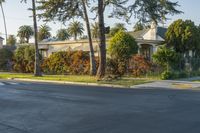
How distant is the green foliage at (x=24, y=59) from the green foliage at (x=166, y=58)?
1615 cm

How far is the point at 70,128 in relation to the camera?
32.3ft

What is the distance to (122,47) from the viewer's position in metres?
34.4

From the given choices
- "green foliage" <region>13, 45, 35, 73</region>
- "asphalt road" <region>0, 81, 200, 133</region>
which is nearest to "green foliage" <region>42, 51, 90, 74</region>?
"green foliage" <region>13, 45, 35, 73</region>

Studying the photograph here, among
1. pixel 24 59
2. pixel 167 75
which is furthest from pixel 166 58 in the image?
pixel 24 59

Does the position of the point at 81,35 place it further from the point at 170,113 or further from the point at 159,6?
the point at 170,113

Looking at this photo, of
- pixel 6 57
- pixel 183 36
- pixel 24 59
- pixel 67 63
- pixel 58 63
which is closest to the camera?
pixel 67 63

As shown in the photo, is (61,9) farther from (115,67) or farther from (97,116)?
(97,116)

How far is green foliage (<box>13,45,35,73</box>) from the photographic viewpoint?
43.2m

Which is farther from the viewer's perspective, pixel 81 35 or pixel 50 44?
pixel 81 35

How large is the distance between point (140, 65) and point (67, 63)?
967 centimetres

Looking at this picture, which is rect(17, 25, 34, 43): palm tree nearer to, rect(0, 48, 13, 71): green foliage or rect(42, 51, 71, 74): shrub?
rect(0, 48, 13, 71): green foliage

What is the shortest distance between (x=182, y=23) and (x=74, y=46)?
12592 mm

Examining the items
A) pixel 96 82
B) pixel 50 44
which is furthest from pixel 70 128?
pixel 50 44

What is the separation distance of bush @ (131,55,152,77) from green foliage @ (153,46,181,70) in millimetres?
877
